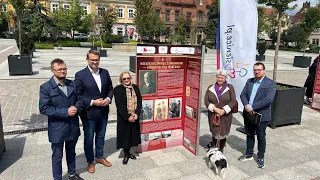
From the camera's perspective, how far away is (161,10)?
58.9m

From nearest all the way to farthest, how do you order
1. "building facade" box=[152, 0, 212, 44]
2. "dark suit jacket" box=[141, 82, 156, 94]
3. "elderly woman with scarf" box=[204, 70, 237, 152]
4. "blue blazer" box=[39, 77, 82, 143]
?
1. "blue blazer" box=[39, 77, 82, 143]
2. "elderly woman with scarf" box=[204, 70, 237, 152]
3. "dark suit jacket" box=[141, 82, 156, 94]
4. "building facade" box=[152, 0, 212, 44]

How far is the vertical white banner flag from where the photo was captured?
210 inches

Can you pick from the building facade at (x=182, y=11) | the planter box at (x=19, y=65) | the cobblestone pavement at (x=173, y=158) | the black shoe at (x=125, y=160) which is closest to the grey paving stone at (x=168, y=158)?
the cobblestone pavement at (x=173, y=158)

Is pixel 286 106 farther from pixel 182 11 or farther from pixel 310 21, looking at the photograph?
pixel 182 11

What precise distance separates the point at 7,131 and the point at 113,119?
231cm

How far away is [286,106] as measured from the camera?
5.89 meters

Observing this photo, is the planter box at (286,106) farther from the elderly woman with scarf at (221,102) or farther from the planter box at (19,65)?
the planter box at (19,65)

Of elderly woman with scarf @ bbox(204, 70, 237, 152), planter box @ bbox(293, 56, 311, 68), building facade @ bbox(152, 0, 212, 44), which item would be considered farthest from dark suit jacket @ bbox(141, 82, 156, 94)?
building facade @ bbox(152, 0, 212, 44)

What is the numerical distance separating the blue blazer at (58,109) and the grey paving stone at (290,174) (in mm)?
3051

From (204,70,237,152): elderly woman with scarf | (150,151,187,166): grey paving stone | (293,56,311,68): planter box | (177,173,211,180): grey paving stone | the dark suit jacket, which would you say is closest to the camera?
(177,173,211,180): grey paving stone

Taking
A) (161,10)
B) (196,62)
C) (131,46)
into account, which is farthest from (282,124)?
(161,10)

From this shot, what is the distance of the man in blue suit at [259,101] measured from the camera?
3.83 metres

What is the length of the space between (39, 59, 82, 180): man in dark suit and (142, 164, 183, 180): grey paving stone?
1.26 m

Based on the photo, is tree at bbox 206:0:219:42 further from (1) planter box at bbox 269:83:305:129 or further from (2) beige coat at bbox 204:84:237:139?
(2) beige coat at bbox 204:84:237:139
